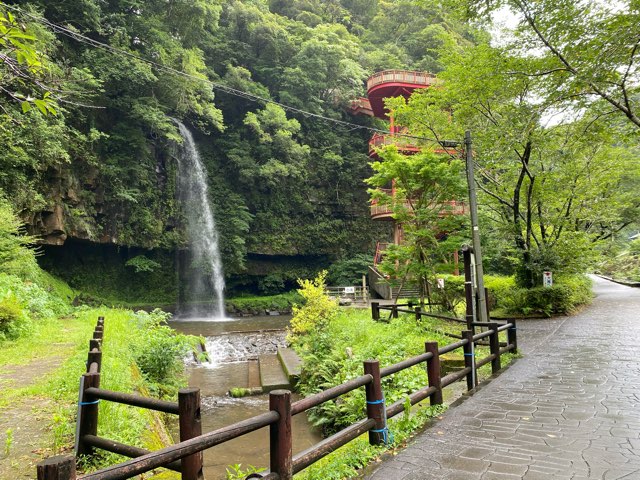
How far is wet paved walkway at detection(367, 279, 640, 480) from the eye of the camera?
3.25m

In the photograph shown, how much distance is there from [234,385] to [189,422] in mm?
7791

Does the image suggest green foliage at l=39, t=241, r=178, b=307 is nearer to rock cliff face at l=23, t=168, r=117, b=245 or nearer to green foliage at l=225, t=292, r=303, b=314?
rock cliff face at l=23, t=168, r=117, b=245

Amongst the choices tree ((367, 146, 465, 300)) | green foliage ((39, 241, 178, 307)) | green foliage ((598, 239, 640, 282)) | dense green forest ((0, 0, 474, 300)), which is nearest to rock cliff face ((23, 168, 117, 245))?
dense green forest ((0, 0, 474, 300))

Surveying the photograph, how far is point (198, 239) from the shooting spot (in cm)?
2523

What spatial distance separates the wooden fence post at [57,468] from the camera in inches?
60.8

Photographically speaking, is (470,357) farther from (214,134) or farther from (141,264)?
(214,134)

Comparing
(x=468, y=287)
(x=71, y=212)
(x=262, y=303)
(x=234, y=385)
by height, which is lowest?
(x=234, y=385)

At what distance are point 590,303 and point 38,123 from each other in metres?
21.9

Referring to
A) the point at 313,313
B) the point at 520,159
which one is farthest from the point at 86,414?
the point at 520,159

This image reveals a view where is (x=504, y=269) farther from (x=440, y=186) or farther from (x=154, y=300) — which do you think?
(x=154, y=300)

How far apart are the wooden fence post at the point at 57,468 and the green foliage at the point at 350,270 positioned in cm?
2591

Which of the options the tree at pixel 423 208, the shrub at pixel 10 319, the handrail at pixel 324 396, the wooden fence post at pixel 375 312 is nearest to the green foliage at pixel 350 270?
the wooden fence post at pixel 375 312

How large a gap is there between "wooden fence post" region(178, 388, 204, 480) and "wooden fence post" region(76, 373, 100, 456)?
111 cm

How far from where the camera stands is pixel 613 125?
10047mm
